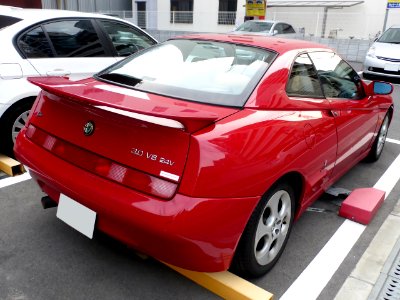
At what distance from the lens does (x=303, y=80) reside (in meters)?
2.65

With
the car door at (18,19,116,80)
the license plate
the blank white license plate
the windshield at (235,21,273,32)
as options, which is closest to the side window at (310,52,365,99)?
the blank white license plate

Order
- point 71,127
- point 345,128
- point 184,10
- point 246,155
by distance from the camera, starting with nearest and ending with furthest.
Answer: point 246,155, point 71,127, point 345,128, point 184,10

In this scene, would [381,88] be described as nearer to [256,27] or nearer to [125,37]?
[125,37]

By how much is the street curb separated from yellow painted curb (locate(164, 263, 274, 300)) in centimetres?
52

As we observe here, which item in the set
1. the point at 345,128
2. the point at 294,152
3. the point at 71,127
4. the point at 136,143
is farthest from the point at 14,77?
the point at 345,128

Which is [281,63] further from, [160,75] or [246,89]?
[160,75]

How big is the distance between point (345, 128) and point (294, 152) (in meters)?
0.94

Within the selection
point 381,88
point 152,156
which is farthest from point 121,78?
point 381,88

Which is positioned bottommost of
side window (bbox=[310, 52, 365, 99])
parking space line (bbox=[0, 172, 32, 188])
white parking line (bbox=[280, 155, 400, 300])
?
white parking line (bbox=[280, 155, 400, 300])

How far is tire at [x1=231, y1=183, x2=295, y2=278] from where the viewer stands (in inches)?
83.4

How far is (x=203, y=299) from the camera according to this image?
2215 mm

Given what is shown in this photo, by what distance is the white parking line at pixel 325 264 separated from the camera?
2.32 meters

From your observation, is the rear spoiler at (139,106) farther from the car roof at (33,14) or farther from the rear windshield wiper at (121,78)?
the car roof at (33,14)

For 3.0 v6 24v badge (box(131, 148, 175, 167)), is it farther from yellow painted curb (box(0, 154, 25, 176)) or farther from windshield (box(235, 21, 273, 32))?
windshield (box(235, 21, 273, 32))
